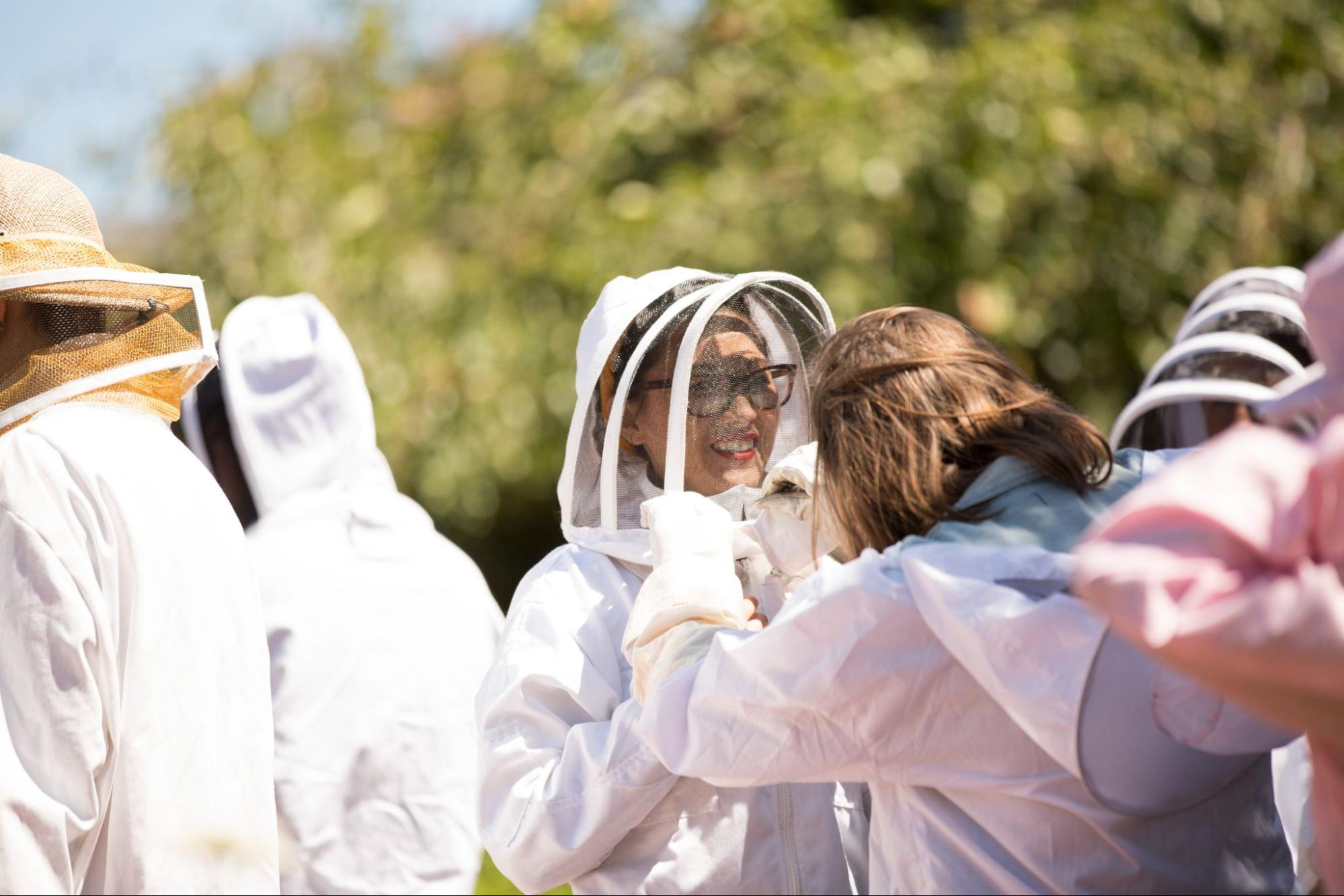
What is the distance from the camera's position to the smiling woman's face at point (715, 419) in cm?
275

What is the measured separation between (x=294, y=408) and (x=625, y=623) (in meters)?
2.26

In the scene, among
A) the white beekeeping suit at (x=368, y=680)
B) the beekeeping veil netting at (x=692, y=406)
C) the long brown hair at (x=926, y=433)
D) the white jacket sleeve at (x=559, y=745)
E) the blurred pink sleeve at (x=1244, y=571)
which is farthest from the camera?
the white beekeeping suit at (x=368, y=680)

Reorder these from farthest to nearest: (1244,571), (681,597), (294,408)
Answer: (294,408) < (681,597) < (1244,571)

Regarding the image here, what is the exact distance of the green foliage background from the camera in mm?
6469

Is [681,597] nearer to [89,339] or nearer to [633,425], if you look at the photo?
[633,425]

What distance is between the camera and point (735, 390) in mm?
2770

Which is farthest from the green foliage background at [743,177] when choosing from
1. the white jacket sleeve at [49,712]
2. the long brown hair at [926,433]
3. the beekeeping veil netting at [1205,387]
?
the white jacket sleeve at [49,712]

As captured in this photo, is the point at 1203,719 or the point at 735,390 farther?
the point at 735,390

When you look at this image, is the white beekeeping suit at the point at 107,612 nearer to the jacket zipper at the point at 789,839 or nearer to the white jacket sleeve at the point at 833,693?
the white jacket sleeve at the point at 833,693

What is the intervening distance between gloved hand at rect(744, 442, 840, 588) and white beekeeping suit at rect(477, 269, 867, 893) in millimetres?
74

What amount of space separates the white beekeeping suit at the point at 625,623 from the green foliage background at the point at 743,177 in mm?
3453

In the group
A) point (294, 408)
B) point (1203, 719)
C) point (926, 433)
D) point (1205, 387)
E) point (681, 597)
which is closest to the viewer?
point (1203, 719)

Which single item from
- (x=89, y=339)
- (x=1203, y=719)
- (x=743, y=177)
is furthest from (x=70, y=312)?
(x=743, y=177)

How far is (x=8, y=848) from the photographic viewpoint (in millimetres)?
2104
